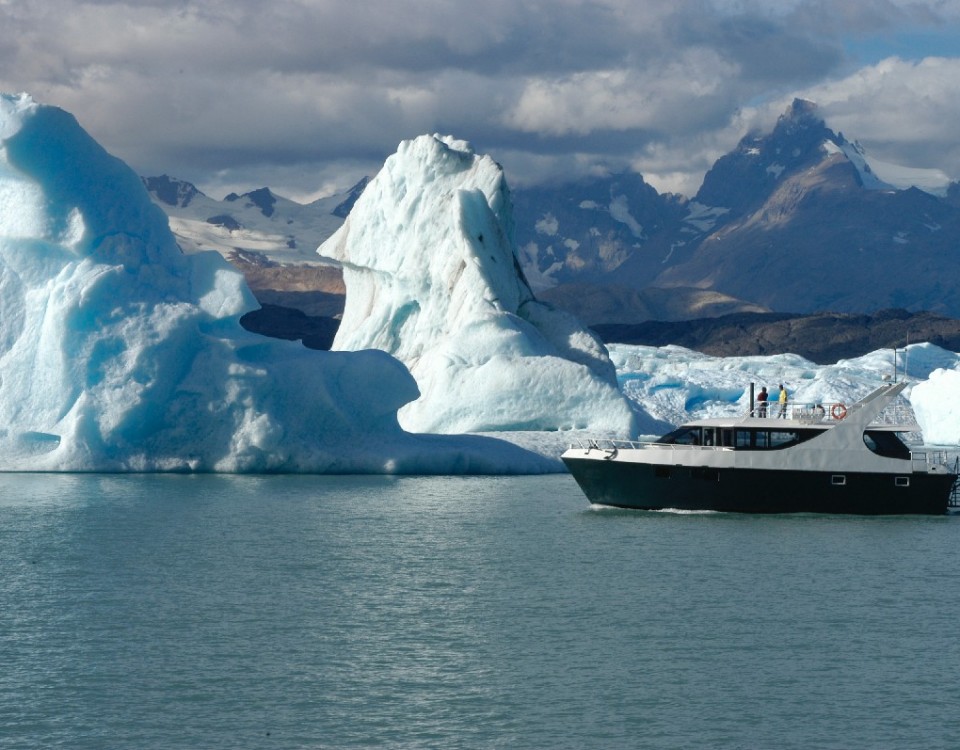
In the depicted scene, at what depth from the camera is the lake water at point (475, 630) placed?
54.0 ft

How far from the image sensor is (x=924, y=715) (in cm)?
1697

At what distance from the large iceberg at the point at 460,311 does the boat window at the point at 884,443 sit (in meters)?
17.3

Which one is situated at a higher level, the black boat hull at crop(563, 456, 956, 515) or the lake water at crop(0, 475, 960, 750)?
the black boat hull at crop(563, 456, 956, 515)

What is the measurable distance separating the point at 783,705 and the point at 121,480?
2961cm

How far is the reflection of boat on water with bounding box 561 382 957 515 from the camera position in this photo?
34156 mm

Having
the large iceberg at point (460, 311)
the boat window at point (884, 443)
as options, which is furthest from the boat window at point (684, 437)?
the large iceberg at point (460, 311)

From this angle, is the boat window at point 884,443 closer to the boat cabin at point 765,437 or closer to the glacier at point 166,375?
the boat cabin at point 765,437

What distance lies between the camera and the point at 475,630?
2131cm

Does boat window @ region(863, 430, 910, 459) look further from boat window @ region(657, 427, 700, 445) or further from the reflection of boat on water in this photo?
boat window @ region(657, 427, 700, 445)

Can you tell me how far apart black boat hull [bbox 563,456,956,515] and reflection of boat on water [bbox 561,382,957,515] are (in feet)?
0.07

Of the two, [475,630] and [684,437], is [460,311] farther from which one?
[475,630]

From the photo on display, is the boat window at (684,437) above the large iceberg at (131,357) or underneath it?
underneath

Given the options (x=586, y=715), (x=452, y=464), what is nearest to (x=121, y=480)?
(x=452, y=464)

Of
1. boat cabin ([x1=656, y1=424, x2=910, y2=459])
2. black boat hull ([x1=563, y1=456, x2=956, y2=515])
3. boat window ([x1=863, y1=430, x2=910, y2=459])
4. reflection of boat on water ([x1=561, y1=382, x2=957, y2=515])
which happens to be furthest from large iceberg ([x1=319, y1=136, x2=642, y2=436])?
boat window ([x1=863, y1=430, x2=910, y2=459])
